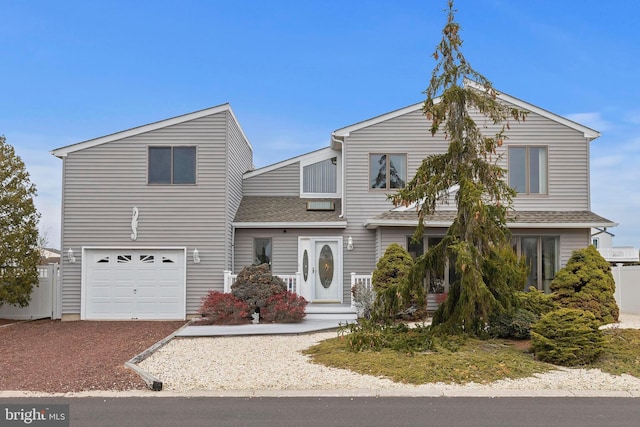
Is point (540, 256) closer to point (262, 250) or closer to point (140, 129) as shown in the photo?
point (262, 250)

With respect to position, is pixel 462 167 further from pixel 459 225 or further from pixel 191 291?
pixel 191 291

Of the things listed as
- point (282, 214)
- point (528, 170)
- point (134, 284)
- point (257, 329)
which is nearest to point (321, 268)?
point (282, 214)

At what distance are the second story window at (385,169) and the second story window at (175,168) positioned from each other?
5346 mm

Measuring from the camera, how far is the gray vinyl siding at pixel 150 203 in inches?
695

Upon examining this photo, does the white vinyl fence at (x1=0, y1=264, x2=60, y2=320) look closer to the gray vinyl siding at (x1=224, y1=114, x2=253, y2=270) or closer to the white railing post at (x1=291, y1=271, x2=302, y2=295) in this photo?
the gray vinyl siding at (x1=224, y1=114, x2=253, y2=270)

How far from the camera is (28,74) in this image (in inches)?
669

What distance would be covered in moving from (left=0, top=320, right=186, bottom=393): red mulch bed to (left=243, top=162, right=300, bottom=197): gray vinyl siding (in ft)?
18.9

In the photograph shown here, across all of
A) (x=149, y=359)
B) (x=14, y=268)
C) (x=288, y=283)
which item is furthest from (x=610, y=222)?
(x=14, y=268)

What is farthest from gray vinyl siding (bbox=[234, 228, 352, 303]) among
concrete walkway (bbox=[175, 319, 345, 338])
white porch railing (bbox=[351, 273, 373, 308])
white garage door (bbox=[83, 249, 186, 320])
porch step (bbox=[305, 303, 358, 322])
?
concrete walkway (bbox=[175, 319, 345, 338])

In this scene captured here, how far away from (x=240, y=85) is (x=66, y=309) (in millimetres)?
8521

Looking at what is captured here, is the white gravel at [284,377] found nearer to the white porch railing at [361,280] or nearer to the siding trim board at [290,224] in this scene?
the white porch railing at [361,280]

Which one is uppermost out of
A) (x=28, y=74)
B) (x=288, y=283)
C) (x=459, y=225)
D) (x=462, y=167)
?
(x=28, y=74)

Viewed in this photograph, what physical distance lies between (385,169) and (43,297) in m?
11.2

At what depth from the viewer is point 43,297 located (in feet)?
61.2
